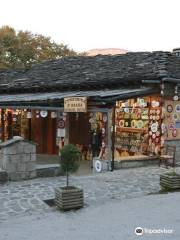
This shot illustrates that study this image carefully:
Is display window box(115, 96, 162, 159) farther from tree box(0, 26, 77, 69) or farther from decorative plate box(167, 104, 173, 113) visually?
tree box(0, 26, 77, 69)

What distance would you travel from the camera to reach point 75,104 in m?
15.1

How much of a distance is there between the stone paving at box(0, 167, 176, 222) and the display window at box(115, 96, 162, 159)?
2587mm

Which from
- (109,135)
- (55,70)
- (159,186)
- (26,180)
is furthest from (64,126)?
(55,70)

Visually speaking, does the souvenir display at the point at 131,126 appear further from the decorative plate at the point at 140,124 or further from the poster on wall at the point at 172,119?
the poster on wall at the point at 172,119

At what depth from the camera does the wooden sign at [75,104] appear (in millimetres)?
14734

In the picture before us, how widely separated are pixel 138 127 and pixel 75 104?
3.55 m

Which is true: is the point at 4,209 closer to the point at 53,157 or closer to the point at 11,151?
the point at 11,151

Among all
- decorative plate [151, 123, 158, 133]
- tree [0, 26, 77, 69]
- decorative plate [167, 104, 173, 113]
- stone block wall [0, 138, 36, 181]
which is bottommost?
stone block wall [0, 138, 36, 181]

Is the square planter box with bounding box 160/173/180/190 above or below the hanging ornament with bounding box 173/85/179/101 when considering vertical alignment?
below

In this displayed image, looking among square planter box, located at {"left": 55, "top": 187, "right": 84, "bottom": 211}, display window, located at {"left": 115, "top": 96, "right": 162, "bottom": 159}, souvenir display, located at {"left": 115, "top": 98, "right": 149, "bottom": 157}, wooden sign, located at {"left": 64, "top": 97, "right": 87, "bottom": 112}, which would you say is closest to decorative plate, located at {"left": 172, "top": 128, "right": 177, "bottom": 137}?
display window, located at {"left": 115, "top": 96, "right": 162, "bottom": 159}

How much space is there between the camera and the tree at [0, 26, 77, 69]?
42750mm

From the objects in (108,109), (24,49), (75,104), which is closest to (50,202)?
(108,109)

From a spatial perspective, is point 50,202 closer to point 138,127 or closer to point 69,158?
point 69,158

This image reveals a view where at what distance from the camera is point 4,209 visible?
936cm
